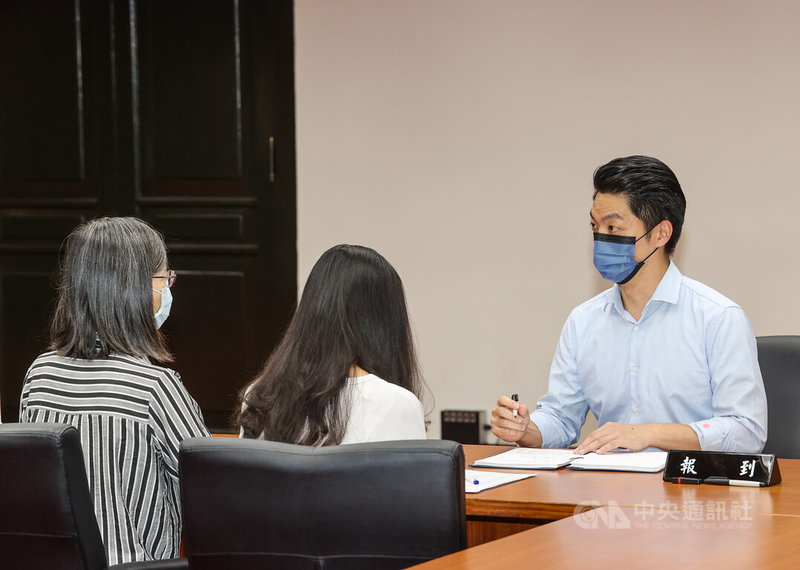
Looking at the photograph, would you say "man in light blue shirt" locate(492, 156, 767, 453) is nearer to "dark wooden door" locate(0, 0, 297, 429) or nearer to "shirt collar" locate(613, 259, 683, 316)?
"shirt collar" locate(613, 259, 683, 316)

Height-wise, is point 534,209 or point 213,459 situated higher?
point 534,209

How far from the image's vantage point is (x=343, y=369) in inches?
80.5

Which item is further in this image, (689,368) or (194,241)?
(194,241)

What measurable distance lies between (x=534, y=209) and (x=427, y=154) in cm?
58

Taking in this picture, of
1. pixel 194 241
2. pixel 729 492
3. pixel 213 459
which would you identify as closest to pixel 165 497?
pixel 213 459

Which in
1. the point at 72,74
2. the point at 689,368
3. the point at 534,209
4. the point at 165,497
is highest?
the point at 72,74

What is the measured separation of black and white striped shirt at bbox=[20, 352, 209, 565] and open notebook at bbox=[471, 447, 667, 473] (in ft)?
2.31

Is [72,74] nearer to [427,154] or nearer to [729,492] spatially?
[427,154]

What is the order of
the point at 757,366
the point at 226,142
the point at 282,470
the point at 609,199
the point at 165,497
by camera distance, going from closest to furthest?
the point at 282,470 → the point at 165,497 → the point at 757,366 → the point at 609,199 → the point at 226,142

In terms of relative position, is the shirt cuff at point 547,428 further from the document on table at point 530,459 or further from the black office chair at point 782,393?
the black office chair at point 782,393

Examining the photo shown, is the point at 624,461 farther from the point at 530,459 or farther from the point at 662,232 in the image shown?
the point at 662,232

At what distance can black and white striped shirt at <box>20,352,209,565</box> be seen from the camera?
6.93 ft

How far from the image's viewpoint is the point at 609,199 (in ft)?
9.45

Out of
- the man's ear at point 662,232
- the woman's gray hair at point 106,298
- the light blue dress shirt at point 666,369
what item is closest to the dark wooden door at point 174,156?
the light blue dress shirt at point 666,369
